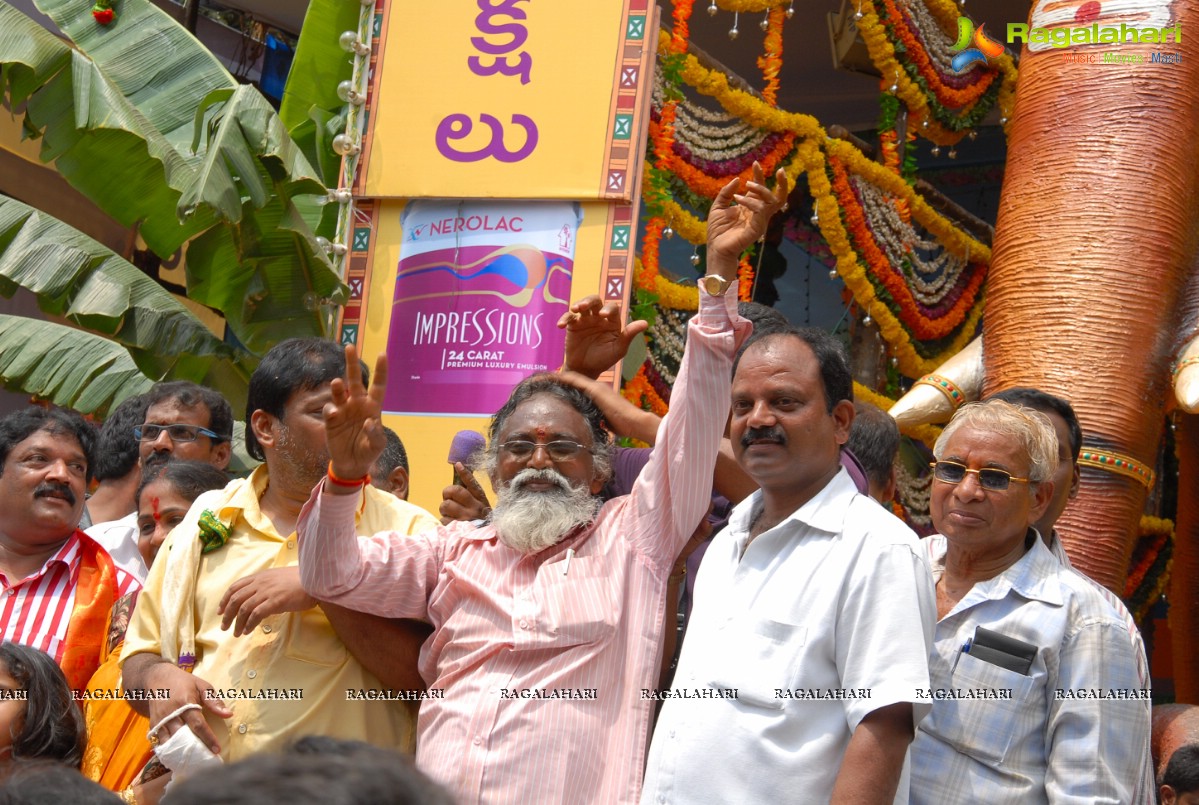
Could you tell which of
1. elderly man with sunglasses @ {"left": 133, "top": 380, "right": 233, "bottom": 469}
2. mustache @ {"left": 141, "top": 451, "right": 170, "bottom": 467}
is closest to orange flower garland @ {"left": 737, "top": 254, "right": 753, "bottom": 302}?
elderly man with sunglasses @ {"left": 133, "top": 380, "right": 233, "bottom": 469}

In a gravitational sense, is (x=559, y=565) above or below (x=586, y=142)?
below

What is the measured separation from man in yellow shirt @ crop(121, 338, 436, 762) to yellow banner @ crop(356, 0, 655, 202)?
Result: 9.02ft

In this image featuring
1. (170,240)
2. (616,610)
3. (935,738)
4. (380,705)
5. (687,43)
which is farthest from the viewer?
(687,43)

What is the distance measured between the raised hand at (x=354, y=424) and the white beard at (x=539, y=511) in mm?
310

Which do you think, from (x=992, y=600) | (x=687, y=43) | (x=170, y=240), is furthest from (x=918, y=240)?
(x=992, y=600)

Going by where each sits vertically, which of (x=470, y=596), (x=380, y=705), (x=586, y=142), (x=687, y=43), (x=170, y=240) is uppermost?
(x=687, y=43)

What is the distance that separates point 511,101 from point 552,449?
3232 mm

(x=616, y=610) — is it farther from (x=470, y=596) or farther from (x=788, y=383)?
(x=788, y=383)

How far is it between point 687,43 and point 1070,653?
4870 millimetres

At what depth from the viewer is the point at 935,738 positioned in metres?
2.42

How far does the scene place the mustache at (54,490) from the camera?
3.46 meters

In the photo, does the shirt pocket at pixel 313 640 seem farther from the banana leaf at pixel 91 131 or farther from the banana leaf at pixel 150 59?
the banana leaf at pixel 150 59

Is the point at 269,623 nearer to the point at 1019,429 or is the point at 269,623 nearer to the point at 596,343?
the point at 596,343

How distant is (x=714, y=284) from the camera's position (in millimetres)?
2506
